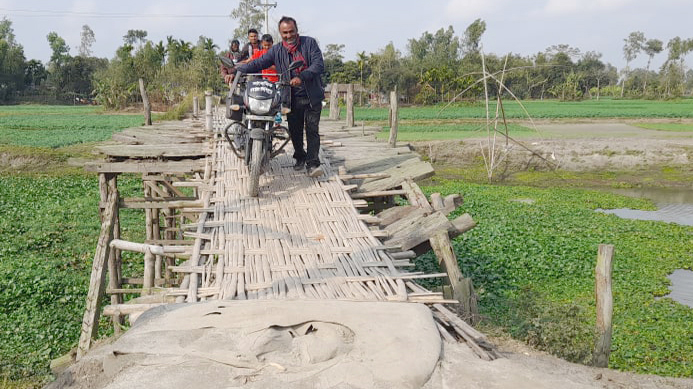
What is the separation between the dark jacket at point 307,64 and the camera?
6008mm

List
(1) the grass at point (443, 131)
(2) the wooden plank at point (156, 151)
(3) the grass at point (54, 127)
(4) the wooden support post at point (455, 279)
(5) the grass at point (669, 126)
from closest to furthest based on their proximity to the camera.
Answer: (4) the wooden support post at point (455, 279) → (2) the wooden plank at point (156, 151) → (3) the grass at point (54, 127) → (1) the grass at point (443, 131) → (5) the grass at point (669, 126)

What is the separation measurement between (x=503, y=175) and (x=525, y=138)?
4.52 meters

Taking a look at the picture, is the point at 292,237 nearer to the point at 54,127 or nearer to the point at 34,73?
the point at 54,127

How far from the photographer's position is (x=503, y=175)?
2045cm

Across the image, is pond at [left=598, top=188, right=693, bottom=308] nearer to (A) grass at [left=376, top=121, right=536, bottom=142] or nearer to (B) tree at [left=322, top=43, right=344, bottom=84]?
(A) grass at [left=376, top=121, right=536, bottom=142]

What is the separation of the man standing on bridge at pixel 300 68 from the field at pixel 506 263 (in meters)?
2.99

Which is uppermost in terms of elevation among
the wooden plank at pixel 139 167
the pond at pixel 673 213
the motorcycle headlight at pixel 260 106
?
the motorcycle headlight at pixel 260 106

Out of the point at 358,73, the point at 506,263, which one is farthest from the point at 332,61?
the point at 506,263

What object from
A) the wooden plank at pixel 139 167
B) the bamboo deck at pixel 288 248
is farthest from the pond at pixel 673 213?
the wooden plank at pixel 139 167

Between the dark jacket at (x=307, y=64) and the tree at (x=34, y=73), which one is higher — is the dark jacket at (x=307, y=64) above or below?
below

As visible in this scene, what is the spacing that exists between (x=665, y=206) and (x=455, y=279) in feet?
45.7

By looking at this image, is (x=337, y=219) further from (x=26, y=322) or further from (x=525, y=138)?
(x=525, y=138)

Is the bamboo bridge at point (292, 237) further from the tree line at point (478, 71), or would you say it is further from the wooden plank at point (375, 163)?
the tree line at point (478, 71)

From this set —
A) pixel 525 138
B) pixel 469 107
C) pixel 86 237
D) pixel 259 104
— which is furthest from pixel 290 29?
pixel 469 107
